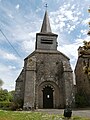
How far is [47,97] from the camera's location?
85.3 ft

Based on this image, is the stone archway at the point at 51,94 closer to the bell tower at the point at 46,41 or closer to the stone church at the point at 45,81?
the stone church at the point at 45,81

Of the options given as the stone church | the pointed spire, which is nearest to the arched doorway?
the stone church

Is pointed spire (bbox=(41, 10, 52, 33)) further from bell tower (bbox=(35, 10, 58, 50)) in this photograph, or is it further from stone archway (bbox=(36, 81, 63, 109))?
stone archway (bbox=(36, 81, 63, 109))

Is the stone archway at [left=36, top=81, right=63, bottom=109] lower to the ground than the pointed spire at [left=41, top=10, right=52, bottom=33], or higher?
lower

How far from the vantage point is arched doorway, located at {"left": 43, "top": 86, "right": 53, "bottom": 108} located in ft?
84.2

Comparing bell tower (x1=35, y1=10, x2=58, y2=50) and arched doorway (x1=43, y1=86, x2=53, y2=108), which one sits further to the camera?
bell tower (x1=35, y1=10, x2=58, y2=50)

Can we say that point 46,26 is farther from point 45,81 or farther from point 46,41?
point 45,81

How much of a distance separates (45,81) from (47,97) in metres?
2.66

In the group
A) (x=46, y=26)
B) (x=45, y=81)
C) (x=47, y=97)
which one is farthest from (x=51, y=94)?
(x=46, y=26)

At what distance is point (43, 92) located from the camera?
2597 centimetres

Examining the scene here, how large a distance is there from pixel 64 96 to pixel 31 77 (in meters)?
5.60

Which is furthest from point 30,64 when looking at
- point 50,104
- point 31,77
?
point 50,104

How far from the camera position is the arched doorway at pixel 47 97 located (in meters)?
25.7

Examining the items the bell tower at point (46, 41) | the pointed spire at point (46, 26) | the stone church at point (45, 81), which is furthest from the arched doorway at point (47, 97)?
the pointed spire at point (46, 26)
